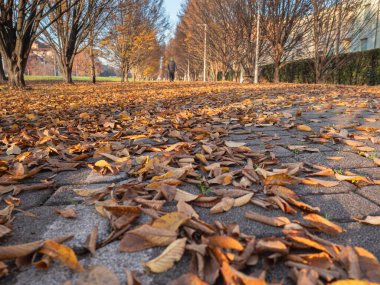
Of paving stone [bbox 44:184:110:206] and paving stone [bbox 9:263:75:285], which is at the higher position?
paving stone [bbox 44:184:110:206]

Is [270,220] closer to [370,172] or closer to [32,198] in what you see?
[370,172]

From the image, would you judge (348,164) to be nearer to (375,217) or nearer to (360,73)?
(375,217)

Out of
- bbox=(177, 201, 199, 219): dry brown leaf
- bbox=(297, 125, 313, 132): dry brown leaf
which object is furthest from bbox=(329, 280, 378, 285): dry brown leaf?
bbox=(297, 125, 313, 132): dry brown leaf

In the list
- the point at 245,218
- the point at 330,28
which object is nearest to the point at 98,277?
the point at 245,218

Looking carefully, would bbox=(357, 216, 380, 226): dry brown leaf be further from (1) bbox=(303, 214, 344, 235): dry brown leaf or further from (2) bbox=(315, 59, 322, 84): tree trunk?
(2) bbox=(315, 59, 322, 84): tree trunk

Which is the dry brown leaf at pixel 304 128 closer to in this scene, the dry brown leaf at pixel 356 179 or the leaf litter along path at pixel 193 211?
the leaf litter along path at pixel 193 211

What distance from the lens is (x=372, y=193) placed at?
5.15 feet

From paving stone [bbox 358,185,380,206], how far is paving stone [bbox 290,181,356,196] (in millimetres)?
49

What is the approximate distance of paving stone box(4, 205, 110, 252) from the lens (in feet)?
3.85

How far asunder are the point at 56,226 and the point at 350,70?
53.3ft

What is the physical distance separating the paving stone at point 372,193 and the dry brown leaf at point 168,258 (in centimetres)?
100

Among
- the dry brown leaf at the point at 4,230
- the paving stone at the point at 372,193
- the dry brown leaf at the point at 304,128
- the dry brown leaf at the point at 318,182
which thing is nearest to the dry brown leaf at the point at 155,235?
the dry brown leaf at the point at 4,230

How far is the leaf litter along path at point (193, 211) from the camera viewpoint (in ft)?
3.14

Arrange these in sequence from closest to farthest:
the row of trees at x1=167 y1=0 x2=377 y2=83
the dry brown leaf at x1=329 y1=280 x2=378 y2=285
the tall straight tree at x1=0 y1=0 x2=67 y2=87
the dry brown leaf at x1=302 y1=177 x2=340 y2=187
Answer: the dry brown leaf at x1=329 y1=280 x2=378 y2=285 < the dry brown leaf at x1=302 y1=177 x2=340 y2=187 < the tall straight tree at x1=0 y1=0 x2=67 y2=87 < the row of trees at x1=167 y1=0 x2=377 y2=83
